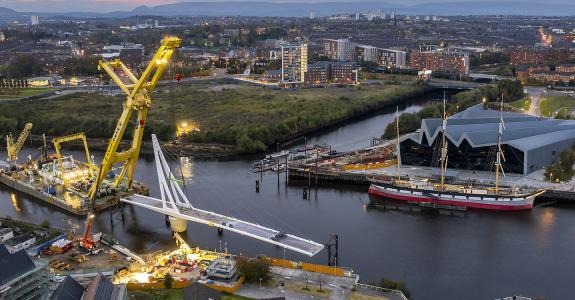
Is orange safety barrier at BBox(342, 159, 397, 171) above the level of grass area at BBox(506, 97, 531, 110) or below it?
below

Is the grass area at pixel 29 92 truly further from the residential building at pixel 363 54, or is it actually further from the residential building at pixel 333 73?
the residential building at pixel 363 54

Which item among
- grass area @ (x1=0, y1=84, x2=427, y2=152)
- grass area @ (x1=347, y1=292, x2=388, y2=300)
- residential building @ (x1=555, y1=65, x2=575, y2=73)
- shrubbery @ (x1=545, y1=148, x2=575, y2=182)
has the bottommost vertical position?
grass area @ (x1=347, y1=292, x2=388, y2=300)

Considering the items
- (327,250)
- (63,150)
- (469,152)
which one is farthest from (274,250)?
(63,150)

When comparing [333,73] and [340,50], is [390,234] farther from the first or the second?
[340,50]

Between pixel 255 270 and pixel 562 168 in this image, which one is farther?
pixel 562 168

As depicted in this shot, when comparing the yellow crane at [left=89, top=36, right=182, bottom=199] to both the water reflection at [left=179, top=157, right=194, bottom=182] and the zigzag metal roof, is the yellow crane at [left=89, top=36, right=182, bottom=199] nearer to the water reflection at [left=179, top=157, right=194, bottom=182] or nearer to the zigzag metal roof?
the water reflection at [left=179, top=157, right=194, bottom=182]

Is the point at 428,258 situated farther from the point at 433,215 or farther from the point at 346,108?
the point at 346,108

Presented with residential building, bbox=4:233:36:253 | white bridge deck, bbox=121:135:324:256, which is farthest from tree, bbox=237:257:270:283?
residential building, bbox=4:233:36:253

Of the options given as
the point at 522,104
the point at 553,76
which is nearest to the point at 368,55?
the point at 553,76
